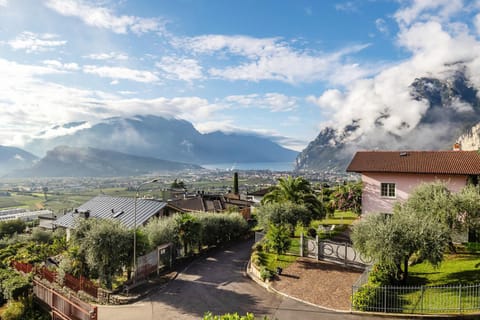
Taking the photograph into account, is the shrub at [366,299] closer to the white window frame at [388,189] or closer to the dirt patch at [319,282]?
the dirt patch at [319,282]

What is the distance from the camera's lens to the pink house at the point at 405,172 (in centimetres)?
2891

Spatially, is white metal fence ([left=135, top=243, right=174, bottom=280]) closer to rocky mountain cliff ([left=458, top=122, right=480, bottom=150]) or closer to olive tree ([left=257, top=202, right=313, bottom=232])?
olive tree ([left=257, top=202, right=313, bottom=232])

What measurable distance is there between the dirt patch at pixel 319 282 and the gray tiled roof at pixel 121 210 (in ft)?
53.3

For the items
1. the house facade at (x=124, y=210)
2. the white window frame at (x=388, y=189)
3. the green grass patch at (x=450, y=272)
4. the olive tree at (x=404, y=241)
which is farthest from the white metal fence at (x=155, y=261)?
the white window frame at (x=388, y=189)

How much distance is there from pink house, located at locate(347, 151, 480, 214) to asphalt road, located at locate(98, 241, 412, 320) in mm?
17292

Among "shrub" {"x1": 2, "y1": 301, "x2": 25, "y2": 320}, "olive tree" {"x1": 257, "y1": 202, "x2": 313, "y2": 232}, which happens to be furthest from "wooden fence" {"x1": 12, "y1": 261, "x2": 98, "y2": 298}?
"olive tree" {"x1": 257, "y1": 202, "x2": 313, "y2": 232}

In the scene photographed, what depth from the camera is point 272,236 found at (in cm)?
2506

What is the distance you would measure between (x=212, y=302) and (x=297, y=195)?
17985mm

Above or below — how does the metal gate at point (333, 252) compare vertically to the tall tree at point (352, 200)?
below

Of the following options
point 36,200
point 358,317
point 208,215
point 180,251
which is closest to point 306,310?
point 358,317

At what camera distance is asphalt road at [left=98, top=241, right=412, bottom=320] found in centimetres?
1692

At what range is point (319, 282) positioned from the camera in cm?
2062

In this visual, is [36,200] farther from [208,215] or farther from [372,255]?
[372,255]

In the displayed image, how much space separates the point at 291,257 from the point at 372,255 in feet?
33.9
